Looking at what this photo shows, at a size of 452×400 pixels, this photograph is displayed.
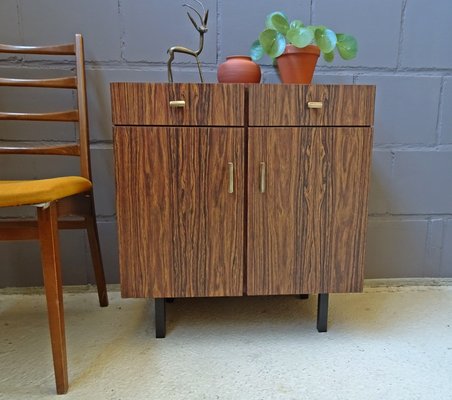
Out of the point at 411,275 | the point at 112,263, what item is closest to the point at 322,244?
the point at 411,275

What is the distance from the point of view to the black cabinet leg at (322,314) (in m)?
1.09

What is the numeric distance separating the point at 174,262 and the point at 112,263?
1.65 feet

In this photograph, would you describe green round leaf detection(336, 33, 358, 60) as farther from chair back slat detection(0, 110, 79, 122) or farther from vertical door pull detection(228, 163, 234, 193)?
chair back slat detection(0, 110, 79, 122)

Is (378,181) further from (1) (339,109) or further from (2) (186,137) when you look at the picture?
(2) (186,137)

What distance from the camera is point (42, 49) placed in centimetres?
113

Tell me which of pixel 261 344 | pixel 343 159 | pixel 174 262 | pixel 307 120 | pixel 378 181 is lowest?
pixel 261 344

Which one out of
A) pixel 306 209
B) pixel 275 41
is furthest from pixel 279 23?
pixel 306 209

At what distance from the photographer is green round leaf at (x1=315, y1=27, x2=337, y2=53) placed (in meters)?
1.04

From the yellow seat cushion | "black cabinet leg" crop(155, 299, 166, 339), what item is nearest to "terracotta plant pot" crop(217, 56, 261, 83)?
the yellow seat cushion

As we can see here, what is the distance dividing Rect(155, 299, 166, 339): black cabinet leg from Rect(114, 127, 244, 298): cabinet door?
0.21 feet

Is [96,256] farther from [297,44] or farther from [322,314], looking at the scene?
[297,44]

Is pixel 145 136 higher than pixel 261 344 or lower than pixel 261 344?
higher

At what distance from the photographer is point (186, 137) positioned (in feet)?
3.07

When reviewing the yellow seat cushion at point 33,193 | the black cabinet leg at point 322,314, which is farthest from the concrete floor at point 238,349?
the yellow seat cushion at point 33,193
